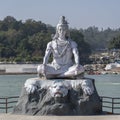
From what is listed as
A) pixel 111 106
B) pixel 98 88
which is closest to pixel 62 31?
pixel 111 106

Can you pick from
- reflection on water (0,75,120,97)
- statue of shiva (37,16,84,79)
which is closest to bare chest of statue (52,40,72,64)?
statue of shiva (37,16,84,79)

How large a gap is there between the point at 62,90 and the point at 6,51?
12837cm

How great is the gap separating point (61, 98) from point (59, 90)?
0.25 metres

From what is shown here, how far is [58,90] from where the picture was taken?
18484 mm

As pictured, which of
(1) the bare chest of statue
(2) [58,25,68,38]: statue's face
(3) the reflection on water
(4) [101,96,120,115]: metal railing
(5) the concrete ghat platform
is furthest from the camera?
(3) the reflection on water

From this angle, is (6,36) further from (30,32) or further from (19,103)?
(19,103)

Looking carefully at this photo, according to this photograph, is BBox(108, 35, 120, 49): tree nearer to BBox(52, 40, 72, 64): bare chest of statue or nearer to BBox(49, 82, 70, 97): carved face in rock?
BBox(52, 40, 72, 64): bare chest of statue

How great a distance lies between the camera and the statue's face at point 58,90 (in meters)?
18.5

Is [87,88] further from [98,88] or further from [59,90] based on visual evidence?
[98,88]

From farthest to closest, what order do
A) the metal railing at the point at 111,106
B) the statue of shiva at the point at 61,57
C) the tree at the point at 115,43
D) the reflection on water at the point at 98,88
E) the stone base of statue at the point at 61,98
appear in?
the tree at the point at 115,43, the reflection on water at the point at 98,88, the metal railing at the point at 111,106, the statue of shiva at the point at 61,57, the stone base of statue at the point at 61,98

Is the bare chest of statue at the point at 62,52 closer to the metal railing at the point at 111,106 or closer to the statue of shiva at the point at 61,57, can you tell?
the statue of shiva at the point at 61,57

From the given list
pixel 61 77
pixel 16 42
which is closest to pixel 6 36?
pixel 16 42

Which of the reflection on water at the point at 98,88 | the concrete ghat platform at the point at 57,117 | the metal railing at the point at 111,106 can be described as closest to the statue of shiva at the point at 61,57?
the metal railing at the point at 111,106

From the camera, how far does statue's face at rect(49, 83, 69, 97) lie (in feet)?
60.6
